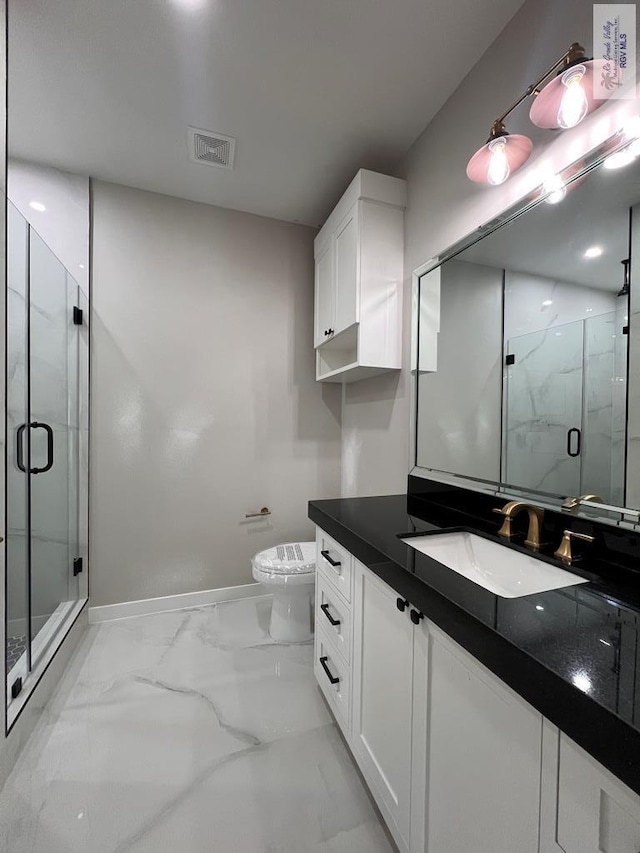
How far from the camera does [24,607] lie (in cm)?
163

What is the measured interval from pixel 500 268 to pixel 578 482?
0.79m

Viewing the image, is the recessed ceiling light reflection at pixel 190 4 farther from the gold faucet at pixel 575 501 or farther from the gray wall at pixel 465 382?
the gold faucet at pixel 575 501

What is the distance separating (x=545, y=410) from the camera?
1145 mm

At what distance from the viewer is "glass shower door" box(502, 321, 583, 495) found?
105cm

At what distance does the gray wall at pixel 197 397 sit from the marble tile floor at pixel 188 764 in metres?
0.64

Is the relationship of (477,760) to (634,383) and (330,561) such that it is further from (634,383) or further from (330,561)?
(634,383)

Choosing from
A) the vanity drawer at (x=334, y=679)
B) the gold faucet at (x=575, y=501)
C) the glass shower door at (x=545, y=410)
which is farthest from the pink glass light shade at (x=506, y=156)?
the vanity drawer at (x=334, y=679)

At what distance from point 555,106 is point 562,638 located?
1344mm

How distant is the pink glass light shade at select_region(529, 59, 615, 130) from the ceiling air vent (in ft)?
4.73

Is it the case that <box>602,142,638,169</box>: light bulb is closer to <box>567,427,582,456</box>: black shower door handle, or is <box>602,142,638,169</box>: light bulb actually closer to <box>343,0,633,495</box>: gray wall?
<box>343,0,633,495</box>: gray wall

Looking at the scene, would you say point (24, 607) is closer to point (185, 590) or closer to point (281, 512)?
point (185, 590)

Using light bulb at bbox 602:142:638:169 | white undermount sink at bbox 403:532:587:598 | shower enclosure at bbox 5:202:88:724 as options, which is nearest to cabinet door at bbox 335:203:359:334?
light bulb at bbox 602:142:638:169

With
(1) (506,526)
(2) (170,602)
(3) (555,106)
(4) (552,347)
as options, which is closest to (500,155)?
(3) (555,106)

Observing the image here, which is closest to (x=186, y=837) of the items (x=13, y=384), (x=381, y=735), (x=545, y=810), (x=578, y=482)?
(x=381, y=735)
